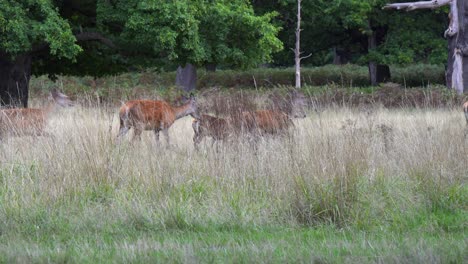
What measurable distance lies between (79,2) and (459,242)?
13643mm

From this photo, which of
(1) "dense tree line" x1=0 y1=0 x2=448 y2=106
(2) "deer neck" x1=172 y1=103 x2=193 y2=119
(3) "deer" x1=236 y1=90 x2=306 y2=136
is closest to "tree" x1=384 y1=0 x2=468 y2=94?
(1) "dense tree line" x1=0 y1=0 x2=448 y2=106

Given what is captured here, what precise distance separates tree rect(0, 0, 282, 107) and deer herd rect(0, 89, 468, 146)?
1290 millimetres

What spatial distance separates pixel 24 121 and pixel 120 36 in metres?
4.71

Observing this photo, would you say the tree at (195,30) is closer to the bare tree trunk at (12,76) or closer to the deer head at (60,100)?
the deer head at (60,100)

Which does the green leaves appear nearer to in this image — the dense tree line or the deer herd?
the dense tree line

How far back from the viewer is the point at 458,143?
1176 cm

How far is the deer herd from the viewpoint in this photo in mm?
13570

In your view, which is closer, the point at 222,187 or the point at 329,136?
the point at 222,187

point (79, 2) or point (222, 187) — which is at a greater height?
point (79, 2)

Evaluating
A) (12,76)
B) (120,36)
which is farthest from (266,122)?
(12,76)

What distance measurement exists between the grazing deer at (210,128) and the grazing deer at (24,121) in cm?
255

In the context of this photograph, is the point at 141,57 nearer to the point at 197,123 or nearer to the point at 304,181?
the point at 197,123

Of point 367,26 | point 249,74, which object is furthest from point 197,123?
point 249,74

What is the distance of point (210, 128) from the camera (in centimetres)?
1491
